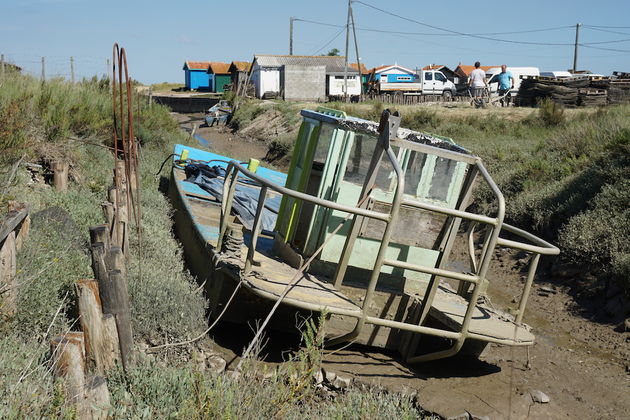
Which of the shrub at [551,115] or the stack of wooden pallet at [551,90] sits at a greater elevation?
the stack of wooden pallet at [551,90]

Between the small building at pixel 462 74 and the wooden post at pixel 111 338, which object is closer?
the wooden post at pixel 111 338

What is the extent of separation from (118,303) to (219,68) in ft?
202

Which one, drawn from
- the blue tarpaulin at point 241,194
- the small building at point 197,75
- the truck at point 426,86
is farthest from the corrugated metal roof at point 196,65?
the blue tarpaulin at point 241,194

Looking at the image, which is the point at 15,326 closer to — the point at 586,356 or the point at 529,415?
the point at 529,415

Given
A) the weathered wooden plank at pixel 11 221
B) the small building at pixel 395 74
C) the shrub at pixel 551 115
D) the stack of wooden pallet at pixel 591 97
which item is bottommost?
the weathered wooden plank at pixel 11 221

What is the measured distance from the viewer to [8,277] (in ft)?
16.9

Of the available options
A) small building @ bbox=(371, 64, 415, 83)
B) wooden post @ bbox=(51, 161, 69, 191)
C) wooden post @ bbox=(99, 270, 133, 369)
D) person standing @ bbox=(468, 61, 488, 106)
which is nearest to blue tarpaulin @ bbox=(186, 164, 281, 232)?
wooden post @ bbox=(51, 161, 69, 191)

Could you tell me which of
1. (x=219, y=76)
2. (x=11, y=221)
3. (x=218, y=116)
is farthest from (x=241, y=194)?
(x=219, y=76)

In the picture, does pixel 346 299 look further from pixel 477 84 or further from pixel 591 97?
pixel 477 84

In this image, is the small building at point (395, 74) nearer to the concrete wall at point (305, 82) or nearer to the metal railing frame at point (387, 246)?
the concrete wall at point (305, 82)

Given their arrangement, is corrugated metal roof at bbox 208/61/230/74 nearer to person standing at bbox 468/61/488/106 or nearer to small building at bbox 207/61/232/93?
small building at bbox 207/61/232/93

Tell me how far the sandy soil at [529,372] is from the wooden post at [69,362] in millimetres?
2003

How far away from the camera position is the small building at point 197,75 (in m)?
67.8

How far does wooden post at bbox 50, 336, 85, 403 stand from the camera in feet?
13.1
